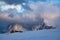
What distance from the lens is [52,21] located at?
1.75 metres

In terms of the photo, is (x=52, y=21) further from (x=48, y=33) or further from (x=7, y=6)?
(x=7, y=6)

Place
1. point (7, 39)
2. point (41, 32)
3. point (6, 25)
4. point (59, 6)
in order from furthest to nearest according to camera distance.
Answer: point (59, 6)
point (41, 32)
point (6, 25)
point (7, 39)

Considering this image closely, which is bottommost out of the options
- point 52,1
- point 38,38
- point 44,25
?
point 38,38

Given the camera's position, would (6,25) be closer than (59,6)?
Yes

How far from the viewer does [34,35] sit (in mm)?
1597

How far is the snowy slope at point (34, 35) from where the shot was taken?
1.50m

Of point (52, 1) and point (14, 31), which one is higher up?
point (52, 1)

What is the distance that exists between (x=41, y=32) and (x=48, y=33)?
0.09 metres

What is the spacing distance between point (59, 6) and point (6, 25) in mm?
762

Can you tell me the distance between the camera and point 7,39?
146cm

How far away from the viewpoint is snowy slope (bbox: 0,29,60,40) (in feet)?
4.94

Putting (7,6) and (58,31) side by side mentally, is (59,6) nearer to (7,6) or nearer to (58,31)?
(58,31)

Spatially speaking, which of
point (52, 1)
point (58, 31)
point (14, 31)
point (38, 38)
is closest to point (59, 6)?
point (52, 1)

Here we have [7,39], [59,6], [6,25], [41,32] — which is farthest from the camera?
[59,6]
